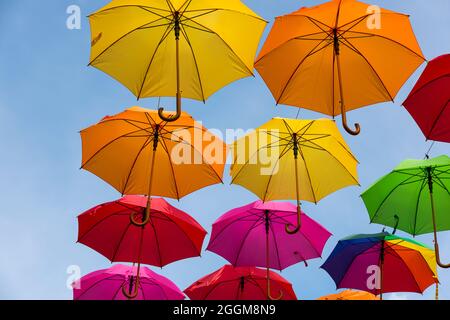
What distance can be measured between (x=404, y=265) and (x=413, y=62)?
12.8 ft

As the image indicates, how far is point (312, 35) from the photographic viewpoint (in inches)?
303

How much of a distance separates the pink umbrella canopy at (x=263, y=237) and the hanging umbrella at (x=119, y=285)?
3.31 feet

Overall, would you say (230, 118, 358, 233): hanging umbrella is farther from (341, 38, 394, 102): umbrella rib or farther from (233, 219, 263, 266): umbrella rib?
(341, 38, 394, 102): umbrella rib

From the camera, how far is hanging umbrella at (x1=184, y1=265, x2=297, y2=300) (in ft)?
33.3

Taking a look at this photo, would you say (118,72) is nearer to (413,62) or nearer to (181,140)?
(181,140)

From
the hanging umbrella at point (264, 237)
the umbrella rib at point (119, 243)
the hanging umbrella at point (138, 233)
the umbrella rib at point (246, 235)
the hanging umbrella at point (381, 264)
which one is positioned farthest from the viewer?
the umbrella rib at point (246, 235)

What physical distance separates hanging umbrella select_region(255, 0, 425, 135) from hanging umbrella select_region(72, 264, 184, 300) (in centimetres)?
394

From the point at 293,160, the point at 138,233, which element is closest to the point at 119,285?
the point at 138,233

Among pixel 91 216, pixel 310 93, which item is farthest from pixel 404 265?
pixel 91 216

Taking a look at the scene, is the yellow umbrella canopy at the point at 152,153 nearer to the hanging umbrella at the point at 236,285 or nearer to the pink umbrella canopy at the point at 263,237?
the pink umbrella canopy at the point at 263,237

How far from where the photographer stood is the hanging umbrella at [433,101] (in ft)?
25.8

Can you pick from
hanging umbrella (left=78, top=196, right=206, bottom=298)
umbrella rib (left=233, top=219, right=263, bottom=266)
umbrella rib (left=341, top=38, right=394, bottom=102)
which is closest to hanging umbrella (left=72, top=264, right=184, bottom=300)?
hanging umbrella (left=78, top=196, right=206, bottom=298)

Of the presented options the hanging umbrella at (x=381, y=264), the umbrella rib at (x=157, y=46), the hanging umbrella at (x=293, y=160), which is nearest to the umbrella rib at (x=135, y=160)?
the umbrella rib at (x=157, y=46)

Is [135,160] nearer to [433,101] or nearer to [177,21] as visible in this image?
[177,21]
